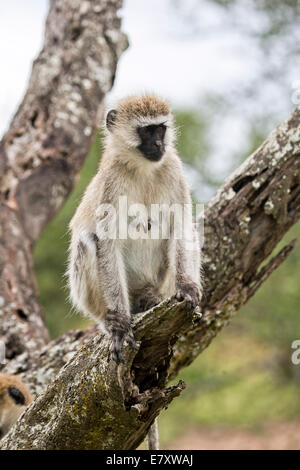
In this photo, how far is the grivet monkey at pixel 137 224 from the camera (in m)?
4.59

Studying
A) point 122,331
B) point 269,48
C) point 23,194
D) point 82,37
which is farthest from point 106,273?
point 269,48

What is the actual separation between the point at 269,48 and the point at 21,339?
7529 mm

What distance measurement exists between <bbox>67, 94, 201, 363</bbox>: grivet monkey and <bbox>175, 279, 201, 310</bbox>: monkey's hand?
186mm

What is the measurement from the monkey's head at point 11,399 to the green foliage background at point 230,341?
5.03 meters

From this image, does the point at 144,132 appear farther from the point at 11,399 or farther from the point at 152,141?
the point at 11,399

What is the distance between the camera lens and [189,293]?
3.96 metres

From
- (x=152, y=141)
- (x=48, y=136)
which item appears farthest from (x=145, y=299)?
(x=48, y=136)

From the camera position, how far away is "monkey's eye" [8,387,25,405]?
17.0 feet

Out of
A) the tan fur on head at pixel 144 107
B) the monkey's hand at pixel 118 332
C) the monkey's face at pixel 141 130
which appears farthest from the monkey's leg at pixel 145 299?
the tan fur on head at pixel 144 107

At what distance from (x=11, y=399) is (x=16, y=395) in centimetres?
10

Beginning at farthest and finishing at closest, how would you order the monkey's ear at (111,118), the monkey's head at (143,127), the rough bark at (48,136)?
the rough bark at (48,136) → the monkey's ear at (111,118) → the monkey's head at (143,127)

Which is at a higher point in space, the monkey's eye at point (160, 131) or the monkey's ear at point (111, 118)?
the monkey's ear at point (111, 118)
